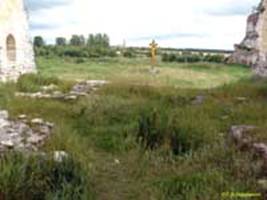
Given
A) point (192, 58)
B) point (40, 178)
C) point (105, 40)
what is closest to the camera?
point (40, 178)

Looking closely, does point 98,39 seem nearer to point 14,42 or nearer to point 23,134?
A: point 14,42

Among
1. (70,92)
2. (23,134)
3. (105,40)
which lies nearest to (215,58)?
(105,40)

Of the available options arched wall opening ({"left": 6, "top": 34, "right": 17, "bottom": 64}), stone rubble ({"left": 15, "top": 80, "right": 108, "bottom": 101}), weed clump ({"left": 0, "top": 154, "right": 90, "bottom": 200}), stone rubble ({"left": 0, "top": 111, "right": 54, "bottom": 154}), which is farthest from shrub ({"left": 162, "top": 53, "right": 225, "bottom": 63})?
weed clump ({"left": 0, "top": 154, "right": 90, "bottom": 200})

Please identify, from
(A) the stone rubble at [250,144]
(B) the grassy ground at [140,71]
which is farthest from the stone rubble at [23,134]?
(B) the grassy ground at [140,71]

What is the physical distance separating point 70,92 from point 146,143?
18.5ft

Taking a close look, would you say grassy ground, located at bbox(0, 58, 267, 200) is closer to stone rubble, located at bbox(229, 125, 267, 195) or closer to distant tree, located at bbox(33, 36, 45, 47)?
stone rubble, located at bbox(229, 125, 267, 195)

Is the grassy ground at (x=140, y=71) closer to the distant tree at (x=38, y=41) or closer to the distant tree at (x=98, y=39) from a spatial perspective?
the distant tree at (x=38, y=41)

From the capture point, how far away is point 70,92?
45.2 ft

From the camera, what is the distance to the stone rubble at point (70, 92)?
42.3 feet

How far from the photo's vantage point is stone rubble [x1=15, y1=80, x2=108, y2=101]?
1290 centimetres

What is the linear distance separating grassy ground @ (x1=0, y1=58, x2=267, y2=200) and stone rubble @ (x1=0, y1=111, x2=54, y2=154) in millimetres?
209

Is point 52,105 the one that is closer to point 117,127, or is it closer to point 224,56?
point 117,127

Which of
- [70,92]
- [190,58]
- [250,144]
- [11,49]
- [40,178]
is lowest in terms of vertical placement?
[190,58]

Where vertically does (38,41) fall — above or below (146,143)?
above
